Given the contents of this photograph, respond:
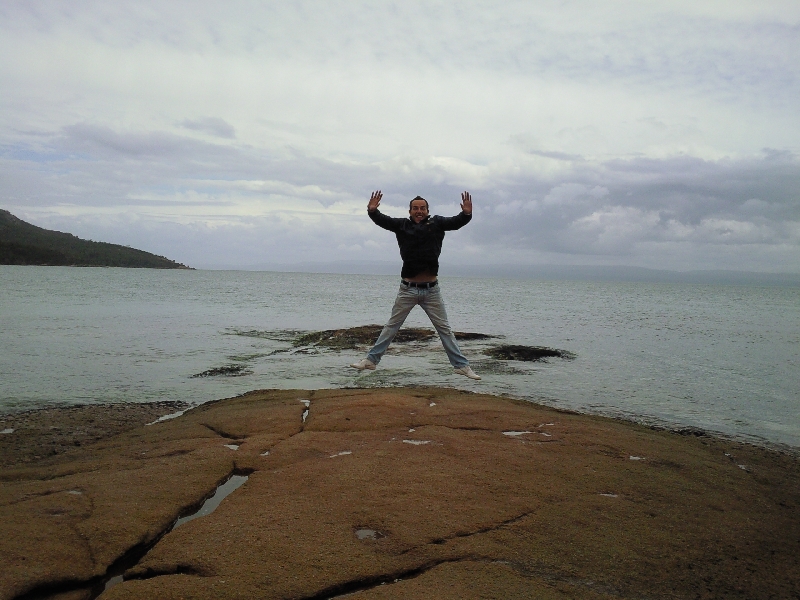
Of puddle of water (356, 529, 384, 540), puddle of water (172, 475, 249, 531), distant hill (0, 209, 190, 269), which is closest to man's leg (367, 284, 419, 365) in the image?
puddle of water (172, 475, 249, 531)

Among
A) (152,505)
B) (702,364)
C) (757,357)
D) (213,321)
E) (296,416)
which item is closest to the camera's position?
(152,505)

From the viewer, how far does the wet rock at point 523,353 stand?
15.4 meters

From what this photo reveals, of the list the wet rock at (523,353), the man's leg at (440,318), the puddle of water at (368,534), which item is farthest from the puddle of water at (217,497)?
the wet rock at (523,353)

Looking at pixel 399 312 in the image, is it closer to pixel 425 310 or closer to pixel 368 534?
pixel 425 310

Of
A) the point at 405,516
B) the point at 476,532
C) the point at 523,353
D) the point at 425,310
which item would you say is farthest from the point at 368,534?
the point at 523,353

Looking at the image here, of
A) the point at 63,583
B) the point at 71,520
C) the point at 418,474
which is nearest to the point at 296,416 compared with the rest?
the point at 418,474

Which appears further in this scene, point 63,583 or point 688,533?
point 688,533

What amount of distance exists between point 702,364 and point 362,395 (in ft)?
39.0

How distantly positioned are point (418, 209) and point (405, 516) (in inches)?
224

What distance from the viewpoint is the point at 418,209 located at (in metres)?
8.84

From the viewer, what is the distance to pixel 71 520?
12.3 feet

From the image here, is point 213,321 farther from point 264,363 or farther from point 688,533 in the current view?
point 688,533

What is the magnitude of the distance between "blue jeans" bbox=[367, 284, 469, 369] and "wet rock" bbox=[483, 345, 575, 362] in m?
5.95

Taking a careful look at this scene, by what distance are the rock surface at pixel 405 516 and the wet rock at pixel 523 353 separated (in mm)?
8983
